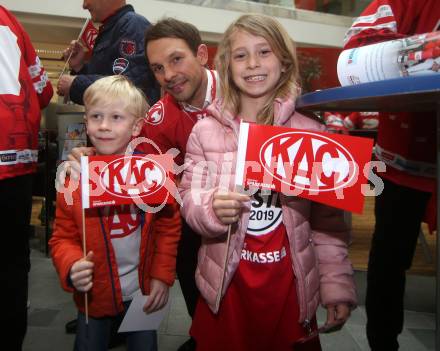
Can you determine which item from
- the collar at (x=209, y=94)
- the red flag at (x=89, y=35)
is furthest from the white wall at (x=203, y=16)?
the collar at (x=209, y=94)

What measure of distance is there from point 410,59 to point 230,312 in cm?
79

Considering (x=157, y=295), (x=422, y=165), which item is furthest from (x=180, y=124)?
(x=422, y=165)

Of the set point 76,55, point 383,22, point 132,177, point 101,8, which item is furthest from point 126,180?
point 76,55

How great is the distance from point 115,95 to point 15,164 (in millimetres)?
380

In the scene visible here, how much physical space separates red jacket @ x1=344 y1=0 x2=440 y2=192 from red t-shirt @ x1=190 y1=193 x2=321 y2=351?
1.42 feet

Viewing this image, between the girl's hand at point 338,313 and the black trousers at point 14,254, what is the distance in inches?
37.2

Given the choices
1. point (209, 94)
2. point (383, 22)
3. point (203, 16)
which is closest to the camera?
point (383, 22)

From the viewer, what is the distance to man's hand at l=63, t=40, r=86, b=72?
185 centimetres

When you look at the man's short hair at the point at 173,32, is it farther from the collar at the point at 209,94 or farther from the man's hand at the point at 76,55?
the man's hand at the point at 76,55

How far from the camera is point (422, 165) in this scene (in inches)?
46.1

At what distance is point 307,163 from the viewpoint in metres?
0.82

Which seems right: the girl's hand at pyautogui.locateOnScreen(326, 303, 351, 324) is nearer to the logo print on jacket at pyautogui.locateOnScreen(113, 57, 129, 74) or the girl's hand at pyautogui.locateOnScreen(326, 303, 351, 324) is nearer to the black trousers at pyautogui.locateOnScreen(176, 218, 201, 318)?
the black trousers at pyautogui.locateOnScreen(176, 218, 201, 318)

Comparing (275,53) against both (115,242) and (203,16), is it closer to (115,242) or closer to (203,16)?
(115,242)

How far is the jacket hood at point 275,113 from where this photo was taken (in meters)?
1.05
